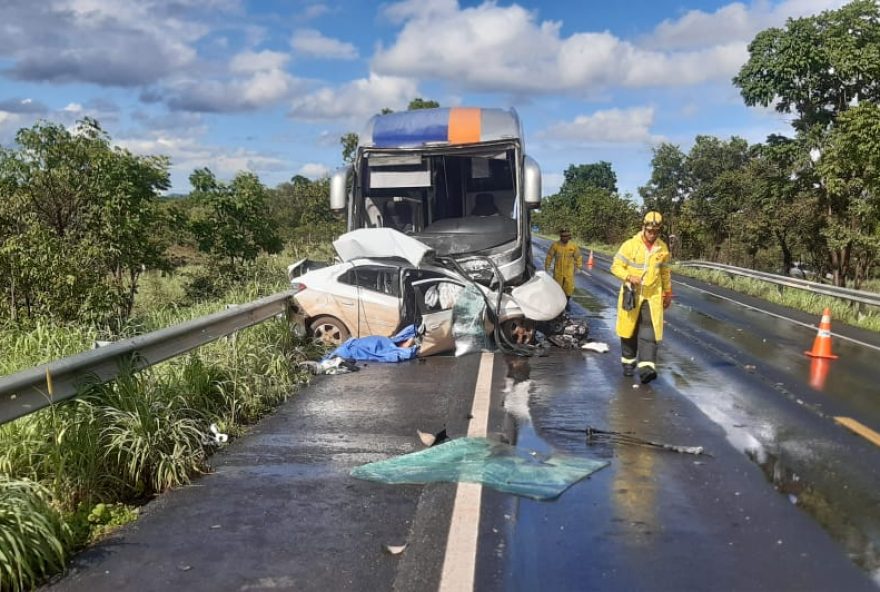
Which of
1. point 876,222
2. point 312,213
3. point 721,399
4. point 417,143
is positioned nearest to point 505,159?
point 417,143

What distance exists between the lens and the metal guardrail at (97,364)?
420 centimetres

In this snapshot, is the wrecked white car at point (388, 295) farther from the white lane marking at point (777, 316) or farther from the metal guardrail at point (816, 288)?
the metal guardrail at point (816, 288)

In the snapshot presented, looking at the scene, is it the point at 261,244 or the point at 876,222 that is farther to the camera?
the point at 876,222

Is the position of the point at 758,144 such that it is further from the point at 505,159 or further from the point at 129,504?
the point at 129,504

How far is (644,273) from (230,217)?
11811mm

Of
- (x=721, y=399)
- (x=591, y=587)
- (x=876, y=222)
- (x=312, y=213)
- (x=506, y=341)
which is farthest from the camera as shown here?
(x=312, y=213)

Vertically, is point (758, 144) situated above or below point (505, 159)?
above

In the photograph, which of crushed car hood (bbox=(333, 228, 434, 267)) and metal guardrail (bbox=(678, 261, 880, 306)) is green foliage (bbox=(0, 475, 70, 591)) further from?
metal guardrail (bbox=(678, 261, 880, 306))

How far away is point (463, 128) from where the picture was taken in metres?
12.2

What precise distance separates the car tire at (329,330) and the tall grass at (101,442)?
108 inches

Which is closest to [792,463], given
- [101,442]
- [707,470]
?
[707,470]

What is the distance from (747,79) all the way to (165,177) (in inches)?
807

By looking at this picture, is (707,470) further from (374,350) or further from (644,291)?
(374,350)

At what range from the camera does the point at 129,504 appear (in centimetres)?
461
